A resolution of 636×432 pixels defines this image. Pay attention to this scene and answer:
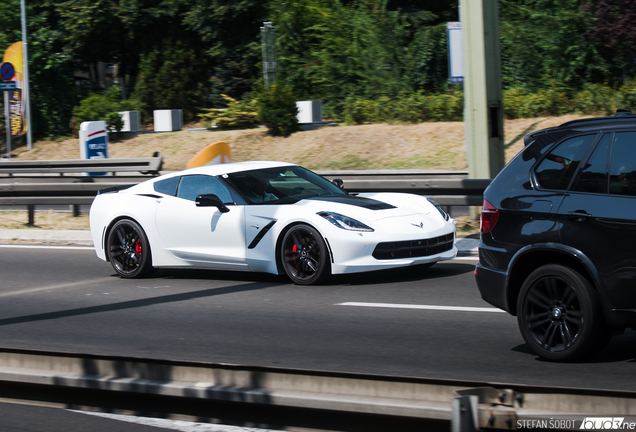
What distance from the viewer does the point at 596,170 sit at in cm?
514

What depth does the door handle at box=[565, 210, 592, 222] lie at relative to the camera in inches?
197

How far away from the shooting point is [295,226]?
8.60 m

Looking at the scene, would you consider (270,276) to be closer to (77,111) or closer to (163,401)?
(163,401)

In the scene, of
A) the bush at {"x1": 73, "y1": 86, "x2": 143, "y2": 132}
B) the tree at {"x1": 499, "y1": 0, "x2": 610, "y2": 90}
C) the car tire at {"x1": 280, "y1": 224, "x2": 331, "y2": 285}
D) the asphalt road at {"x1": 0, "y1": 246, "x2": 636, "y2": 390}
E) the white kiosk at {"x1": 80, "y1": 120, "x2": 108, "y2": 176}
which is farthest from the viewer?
the bush at {"x1": 73, "y1": 86, "x2": 143, "y2": 132}

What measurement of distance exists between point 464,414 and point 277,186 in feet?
20.8

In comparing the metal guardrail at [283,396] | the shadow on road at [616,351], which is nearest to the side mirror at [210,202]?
the shadow on road at [616,351]

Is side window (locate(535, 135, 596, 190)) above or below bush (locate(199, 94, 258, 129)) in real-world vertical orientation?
below

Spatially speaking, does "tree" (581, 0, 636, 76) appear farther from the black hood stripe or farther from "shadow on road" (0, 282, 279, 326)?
"shadow on road" (0, 282, 279, 326)

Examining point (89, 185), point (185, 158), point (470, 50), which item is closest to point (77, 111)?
point (185, 158)

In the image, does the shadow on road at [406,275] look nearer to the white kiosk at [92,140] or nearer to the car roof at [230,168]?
the car roof at [230,168]

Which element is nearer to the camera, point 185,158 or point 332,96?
point 185,158

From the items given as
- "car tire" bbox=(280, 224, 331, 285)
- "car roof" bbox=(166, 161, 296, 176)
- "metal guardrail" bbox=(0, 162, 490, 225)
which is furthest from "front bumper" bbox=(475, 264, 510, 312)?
"metal guardrail" bbox=(0, 162, 490, 225)

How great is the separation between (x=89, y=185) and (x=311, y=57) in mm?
21379

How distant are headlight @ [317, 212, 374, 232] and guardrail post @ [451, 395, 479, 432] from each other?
512 cm
